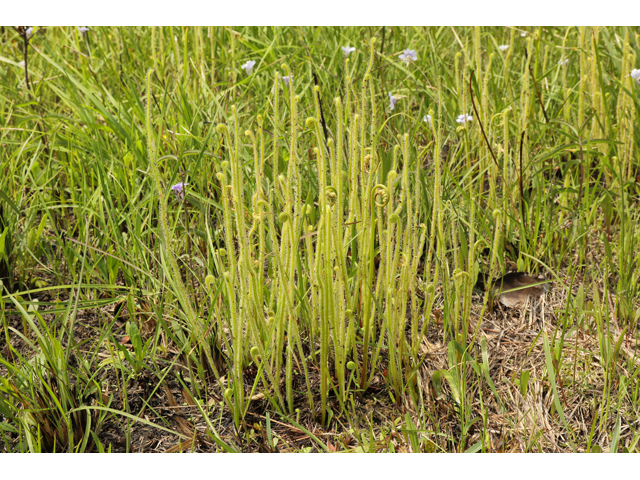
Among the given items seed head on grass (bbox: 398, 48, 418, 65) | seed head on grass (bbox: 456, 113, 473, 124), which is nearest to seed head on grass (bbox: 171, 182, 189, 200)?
seed head on grass (bbox: 456, 113, 473, 124)

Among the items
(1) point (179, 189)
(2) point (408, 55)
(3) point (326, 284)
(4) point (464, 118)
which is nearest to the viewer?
(3) point (326, 284)

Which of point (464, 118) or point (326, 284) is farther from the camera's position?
point (464, 118)

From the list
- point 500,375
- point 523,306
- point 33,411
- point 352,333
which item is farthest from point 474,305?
point 33,411

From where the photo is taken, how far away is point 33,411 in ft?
3.85

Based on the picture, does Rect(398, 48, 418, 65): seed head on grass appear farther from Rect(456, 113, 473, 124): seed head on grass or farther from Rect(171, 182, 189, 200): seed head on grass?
Rect(171, 182, 189, 200): seed head on grass

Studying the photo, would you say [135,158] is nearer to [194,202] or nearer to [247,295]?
[194,202]

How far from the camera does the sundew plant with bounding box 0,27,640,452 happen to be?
4.00 ft

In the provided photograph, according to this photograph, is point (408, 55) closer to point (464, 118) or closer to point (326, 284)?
point (464, 118)

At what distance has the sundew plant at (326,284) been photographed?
1218 mm

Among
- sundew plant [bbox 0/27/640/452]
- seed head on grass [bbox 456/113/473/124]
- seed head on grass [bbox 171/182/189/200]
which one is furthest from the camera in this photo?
seed head on grass [bbox 456/113/473/124]

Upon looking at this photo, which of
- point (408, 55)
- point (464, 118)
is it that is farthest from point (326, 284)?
point (408, 55)

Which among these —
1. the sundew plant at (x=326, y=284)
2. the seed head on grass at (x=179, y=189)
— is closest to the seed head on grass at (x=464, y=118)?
the sundew plant at (x=326, y=284)

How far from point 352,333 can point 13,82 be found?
2.15m

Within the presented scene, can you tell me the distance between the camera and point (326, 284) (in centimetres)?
119
